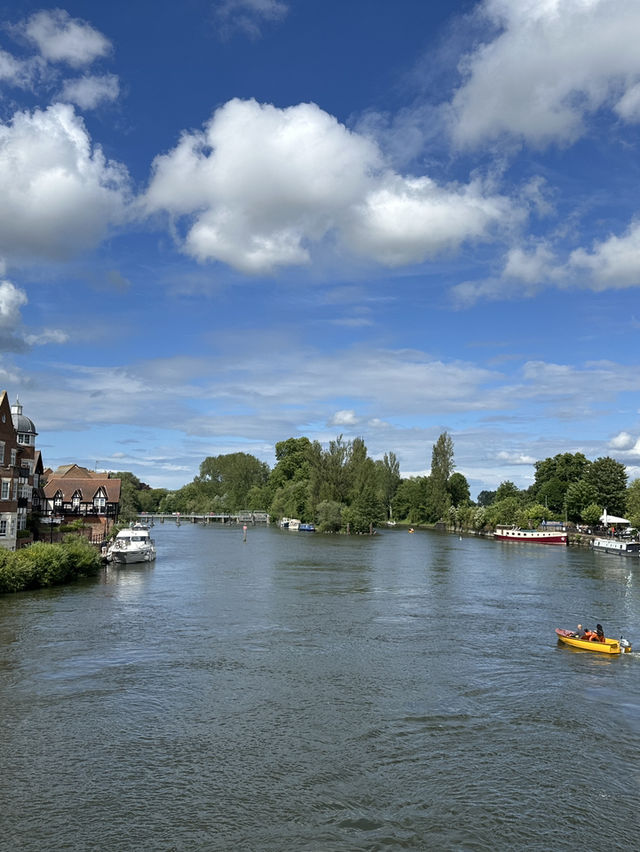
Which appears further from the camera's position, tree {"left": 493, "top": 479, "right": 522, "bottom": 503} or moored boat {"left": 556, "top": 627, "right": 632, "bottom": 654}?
tree {"left": 493, "top": 479, "right": 522, "bottom": 503}

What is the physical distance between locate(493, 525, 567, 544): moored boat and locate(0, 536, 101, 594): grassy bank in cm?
9509

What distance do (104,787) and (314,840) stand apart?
273 inches

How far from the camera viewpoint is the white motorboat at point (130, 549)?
77.8 m

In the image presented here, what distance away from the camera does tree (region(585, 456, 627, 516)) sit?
461 feet

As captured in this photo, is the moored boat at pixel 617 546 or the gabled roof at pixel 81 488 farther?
the gabled roof at pixel 81 488

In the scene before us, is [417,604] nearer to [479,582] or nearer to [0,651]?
[479,582]

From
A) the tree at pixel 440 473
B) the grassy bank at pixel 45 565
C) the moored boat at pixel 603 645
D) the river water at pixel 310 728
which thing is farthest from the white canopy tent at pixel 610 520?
the grassy bank at pixel 45 565

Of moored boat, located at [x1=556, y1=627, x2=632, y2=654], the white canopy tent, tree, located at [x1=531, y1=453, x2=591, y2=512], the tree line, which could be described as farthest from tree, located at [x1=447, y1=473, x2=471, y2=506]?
moored boat, located at [x1=556, y1=627, x2=632, y2=654]

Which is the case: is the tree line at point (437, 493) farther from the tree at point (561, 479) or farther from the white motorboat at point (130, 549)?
the white motorboat at point (130, 549)

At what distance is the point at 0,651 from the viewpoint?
34.3 metres

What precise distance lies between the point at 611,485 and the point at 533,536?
67.8 feet

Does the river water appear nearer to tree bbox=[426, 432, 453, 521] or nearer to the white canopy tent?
the white canopy tent

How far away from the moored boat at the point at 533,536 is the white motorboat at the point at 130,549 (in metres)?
81.1

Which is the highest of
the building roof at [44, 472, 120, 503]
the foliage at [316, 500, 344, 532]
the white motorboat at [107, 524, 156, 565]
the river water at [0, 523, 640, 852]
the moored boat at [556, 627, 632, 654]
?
the building roof at [44, 472, 120, 503]
